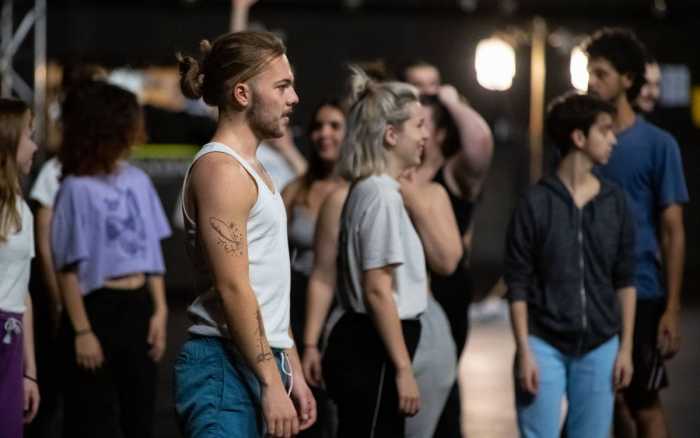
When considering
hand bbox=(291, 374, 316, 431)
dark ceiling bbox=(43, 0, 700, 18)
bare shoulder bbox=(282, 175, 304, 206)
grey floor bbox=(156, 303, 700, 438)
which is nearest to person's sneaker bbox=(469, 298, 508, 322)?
grey floor bbox=(156, 303, 700, 438)

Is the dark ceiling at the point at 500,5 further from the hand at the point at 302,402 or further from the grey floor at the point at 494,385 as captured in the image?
the hand at the point at 302,402

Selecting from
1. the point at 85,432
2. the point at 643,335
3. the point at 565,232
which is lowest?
the point at 85,432

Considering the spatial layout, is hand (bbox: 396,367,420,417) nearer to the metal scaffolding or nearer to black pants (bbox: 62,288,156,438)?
black pants (bbox: 62,288,156,438)

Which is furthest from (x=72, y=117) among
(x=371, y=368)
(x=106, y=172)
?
(x=371, y=368)

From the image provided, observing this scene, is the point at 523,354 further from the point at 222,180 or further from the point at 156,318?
the point at 222,180

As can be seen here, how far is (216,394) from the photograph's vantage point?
125 inches

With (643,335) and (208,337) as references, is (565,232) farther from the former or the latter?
(208,337)

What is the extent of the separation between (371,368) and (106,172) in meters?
1.37

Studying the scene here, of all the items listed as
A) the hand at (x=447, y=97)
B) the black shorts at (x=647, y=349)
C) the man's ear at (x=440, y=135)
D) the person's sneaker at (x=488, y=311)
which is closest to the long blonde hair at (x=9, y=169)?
the man's ear at (x=440, y=135)

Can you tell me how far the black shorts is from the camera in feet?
16.1

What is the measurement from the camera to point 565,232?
450cm

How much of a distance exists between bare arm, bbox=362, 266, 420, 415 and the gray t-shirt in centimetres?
6

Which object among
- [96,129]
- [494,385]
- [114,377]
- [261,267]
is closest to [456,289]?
[114,377]

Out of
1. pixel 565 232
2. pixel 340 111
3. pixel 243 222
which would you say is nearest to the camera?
pixel 243 222
